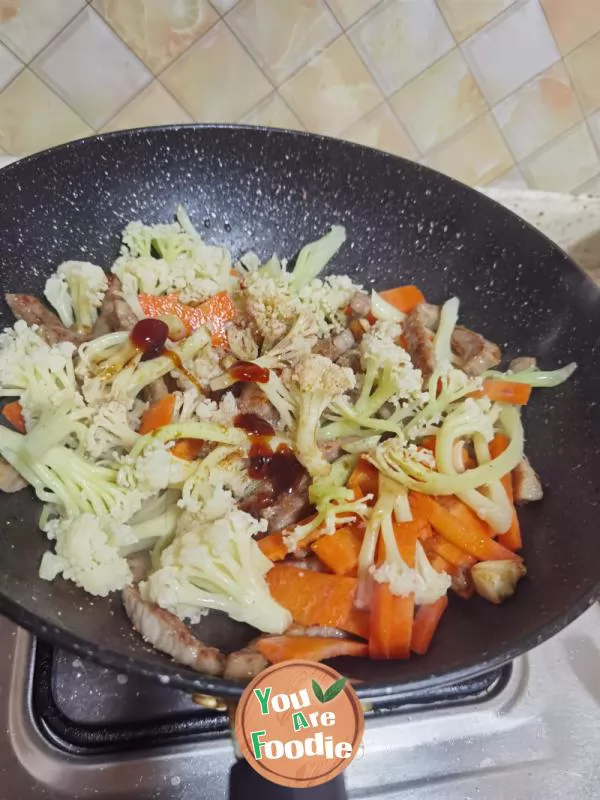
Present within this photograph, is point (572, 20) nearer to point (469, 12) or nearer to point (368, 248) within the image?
point (469, 12)

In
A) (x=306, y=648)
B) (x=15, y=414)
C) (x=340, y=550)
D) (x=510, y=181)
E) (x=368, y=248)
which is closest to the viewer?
(x=306, y=648)

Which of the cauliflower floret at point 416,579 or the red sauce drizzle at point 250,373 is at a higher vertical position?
the red sauce drizzle at point 250,373

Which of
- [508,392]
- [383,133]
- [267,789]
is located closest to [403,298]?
[508,392]

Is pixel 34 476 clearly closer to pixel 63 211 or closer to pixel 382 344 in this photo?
pixel 63 211

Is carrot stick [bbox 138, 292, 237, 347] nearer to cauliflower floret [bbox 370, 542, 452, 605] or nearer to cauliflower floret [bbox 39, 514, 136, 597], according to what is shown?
cauliflower floret [bbox 39, 514, 136, 597]

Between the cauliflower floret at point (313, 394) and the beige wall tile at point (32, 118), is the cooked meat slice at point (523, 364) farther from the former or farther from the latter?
the beige wall tile at point (32, 118)

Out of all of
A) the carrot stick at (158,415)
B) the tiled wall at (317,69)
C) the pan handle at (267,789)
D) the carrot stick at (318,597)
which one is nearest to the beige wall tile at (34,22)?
the tiled wall at (317,69)
